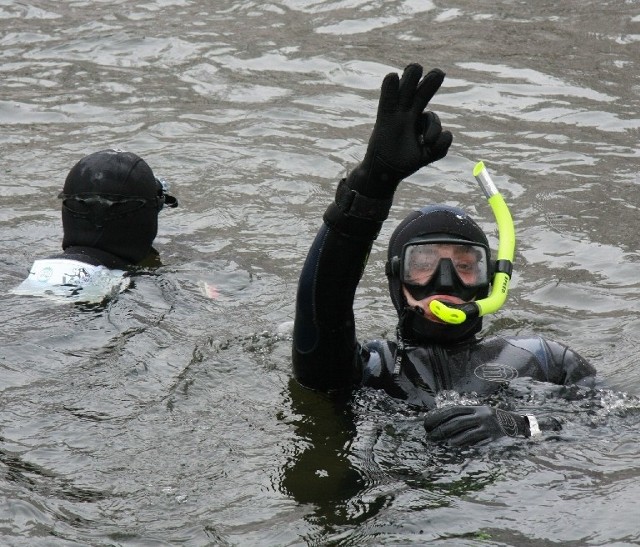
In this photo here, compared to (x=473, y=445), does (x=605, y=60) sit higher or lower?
higher

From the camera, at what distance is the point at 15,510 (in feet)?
13.0

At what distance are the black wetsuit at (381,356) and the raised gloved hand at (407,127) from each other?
0.41 meters

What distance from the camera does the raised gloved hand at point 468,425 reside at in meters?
4.25

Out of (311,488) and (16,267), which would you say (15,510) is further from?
(16,267)

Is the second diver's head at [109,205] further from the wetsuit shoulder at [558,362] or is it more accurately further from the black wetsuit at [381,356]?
the wetsuit shoulder at [558,362]

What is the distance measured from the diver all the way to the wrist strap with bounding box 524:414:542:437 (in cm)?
271

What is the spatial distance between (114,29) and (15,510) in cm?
859

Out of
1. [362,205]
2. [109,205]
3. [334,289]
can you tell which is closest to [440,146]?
[362,205]

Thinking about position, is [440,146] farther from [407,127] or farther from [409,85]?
[409,85]

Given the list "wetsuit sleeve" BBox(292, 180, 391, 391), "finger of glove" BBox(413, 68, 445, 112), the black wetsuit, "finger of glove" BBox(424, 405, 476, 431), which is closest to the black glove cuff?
"wetsuit sleeve" BBox(292, 180, 391, 391)

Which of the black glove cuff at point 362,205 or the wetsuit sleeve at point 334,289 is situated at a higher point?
the black glove cuff at point 362,205

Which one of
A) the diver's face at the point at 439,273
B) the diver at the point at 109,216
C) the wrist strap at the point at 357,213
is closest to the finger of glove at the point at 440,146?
the wrist strap at the point at 357,213

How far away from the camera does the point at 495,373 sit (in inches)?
187

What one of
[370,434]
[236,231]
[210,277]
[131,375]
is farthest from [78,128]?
[370,434]
